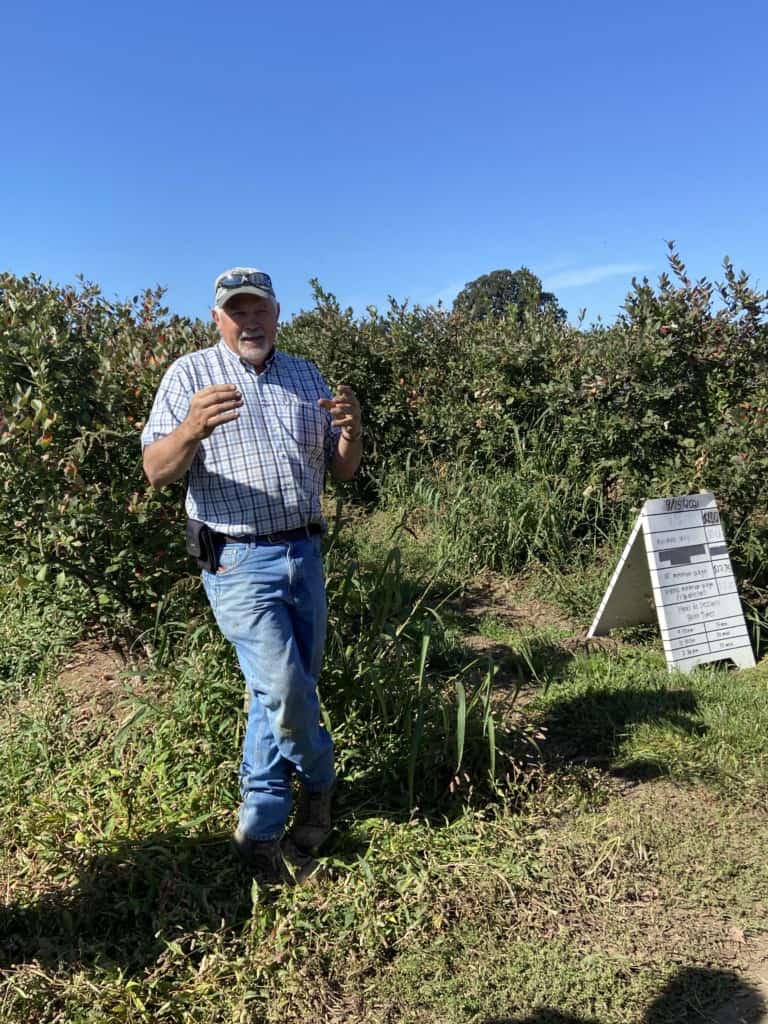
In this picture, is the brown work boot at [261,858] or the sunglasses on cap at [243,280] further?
the brown work boot at [261,858]

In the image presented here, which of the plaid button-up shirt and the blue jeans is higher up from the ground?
the plaid button-up shirt

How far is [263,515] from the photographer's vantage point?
2535mm

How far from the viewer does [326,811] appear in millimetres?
2848

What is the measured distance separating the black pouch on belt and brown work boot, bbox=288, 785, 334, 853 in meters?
0.87

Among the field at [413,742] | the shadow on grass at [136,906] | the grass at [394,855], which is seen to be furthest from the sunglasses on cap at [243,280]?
the shadow on grass at [136,906]

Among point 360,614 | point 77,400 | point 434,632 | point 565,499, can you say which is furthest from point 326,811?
point 565,499

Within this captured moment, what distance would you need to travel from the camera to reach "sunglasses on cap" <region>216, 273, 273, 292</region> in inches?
101

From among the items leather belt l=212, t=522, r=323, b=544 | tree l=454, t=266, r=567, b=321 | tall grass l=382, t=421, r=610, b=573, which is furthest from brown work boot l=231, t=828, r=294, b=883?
tree l=454, t=266, r=567, b=321

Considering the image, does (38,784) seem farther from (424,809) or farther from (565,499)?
(565,499)

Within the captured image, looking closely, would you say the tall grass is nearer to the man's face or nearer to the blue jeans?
the blue jeans

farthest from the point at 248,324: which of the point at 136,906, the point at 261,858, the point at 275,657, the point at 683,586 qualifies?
the point at 683,586

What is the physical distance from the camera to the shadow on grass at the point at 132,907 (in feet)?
8.11

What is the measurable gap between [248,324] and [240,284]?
0.42 feet

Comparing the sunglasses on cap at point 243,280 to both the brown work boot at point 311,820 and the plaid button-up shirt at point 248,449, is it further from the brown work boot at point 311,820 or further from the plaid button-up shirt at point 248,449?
the brown work boot at point 311,820
